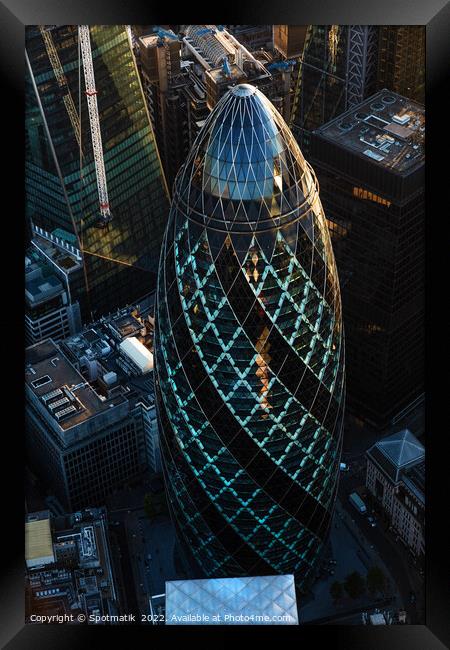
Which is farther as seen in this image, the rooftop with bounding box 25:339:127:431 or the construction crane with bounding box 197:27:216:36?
the construction crane with bounding box 197:27:216:36

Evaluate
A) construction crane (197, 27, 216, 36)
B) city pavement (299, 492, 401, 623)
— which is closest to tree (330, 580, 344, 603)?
city pavement (299, 492, 401, 623)

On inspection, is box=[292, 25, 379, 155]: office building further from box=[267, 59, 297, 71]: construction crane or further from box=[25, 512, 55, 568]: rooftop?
box=[25, 512, 55, 568]: rooftop

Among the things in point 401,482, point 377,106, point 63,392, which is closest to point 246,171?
point 377,106

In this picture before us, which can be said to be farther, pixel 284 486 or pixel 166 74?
pixel 166 74

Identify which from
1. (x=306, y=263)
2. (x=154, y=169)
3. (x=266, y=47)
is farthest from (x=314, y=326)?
(x=154, y=169)

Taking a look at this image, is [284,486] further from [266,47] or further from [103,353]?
[266,47]
